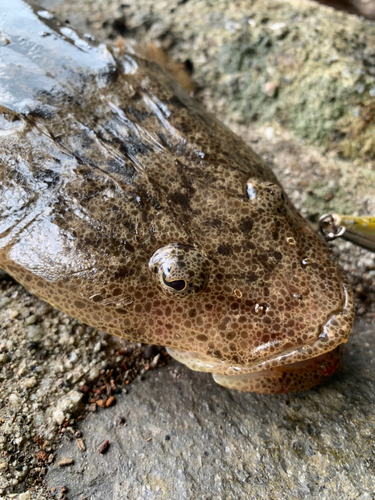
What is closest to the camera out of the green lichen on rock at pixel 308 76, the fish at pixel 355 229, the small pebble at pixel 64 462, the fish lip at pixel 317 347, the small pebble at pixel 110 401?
the fish lip at pixel 317 347

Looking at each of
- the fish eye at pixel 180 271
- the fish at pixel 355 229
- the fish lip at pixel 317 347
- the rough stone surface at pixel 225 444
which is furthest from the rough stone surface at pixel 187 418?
the fish eye at pixel 180 271

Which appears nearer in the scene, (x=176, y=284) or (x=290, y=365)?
(x=176, y=284)

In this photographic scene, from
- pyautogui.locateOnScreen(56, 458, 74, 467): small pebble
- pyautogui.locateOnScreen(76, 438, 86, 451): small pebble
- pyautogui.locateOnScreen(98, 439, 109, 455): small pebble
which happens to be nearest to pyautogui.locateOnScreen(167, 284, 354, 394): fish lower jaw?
pyautogui.locateOnScreen(98, 439, 109, 455): small pebble

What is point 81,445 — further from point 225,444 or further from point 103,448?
point 225,444

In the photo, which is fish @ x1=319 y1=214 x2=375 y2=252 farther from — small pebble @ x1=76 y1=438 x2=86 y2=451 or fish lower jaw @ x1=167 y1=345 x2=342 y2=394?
small pebble @ x1=76 y1=438 x2=86 y2=451

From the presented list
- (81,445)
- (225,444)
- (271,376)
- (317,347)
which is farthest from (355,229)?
(81,445)

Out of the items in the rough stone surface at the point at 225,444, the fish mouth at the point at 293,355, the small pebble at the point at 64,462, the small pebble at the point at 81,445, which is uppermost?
the fish mouth at the point at 293,355

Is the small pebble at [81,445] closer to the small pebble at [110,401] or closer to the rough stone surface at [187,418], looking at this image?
the rough stone surface at [187,418]

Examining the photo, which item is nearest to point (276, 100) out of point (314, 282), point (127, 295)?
point (314, 282)

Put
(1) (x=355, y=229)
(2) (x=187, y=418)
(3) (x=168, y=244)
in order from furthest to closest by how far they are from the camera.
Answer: (1) (x=355, y=229), (2) (x=187, y=418), (3) (x=168, y=244)
